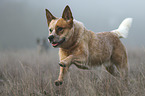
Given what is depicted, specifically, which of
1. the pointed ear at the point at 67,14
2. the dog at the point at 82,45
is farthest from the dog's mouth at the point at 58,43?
the pointed ear at the point at 67,14

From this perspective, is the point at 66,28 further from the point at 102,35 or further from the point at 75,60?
the point at 102,35

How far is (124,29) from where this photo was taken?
14.9ft

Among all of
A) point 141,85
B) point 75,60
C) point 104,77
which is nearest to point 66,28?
point 75,60

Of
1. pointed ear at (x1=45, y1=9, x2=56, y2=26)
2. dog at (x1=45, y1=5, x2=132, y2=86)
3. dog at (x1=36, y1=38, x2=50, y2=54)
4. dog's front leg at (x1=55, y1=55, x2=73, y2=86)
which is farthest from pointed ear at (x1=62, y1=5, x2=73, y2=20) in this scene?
dog at (x1=36, y1=38, x2=50, y2=54)

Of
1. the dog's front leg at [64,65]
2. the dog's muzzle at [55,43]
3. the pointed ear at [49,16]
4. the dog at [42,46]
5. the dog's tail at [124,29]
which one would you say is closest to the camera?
the dog's front leg at [64,65]

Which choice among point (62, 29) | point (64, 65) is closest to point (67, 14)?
point (62, 29)

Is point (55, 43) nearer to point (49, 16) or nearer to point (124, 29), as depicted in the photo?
point (49, 16)

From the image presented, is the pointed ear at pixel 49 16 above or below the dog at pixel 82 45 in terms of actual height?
above

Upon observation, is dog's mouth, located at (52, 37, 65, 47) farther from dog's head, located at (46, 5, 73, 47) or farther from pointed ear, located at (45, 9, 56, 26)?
pointed ear, located at (45, 9, 56, 26)

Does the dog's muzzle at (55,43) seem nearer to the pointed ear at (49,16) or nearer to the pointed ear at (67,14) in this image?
the pointed ear at (67,14)

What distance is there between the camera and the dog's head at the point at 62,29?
9.82 ft

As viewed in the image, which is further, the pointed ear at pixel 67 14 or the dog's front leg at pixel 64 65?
the pointed ear at pixel 67 14

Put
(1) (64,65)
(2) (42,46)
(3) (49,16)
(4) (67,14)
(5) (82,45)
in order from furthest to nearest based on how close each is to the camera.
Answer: (2) (42,46) < (3) (49,16) < (5) (82,45) < (4) (67,14) < (1) (64,65)

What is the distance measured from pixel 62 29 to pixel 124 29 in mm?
2118
